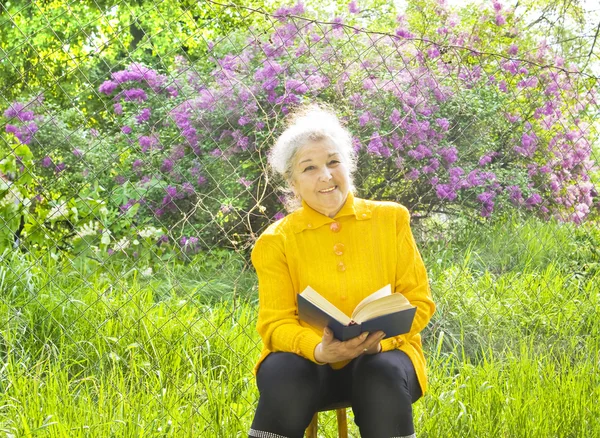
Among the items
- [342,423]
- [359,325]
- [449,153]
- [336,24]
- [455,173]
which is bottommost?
[342,423]

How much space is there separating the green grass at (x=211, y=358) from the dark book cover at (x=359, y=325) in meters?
0.78

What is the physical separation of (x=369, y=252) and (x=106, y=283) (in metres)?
1.62

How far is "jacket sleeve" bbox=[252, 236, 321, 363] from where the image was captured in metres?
2.05

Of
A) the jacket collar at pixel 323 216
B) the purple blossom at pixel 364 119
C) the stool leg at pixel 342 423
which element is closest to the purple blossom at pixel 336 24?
the purple blossom at pixel 364 119

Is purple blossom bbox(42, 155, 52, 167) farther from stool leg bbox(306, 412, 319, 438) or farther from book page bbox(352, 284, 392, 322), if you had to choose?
book page bbox(352, 284, 392, 322)

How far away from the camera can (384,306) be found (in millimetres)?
1804

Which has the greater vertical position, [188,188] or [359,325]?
[188,188]

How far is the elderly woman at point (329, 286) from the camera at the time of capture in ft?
6.36

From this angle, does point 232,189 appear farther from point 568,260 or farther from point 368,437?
point 368,437

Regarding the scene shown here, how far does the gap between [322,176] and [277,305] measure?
37 cm

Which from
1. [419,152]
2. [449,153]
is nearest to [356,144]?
[419,152]

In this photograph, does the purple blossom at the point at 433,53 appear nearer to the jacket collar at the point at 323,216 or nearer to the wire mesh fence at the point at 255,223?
the wire mesh fence at the point at 255,223

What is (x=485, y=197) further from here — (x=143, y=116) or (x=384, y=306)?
(x=384, y=306)

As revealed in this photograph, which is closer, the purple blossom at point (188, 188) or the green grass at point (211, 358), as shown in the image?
the green grass at point (211, 358)
